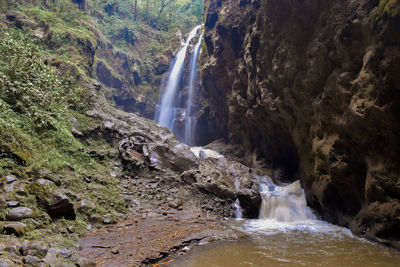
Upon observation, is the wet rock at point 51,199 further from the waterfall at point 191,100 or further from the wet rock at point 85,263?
the waterfall at point 191,100

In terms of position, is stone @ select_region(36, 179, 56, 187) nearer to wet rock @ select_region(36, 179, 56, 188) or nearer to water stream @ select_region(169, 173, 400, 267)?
wet rock @ select_region(36, 179, 56, 188)

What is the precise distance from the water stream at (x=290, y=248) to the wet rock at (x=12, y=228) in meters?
2.95

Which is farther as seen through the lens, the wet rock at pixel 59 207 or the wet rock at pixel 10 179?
the wet rock at pixel 59 207

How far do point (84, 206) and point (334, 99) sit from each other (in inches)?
353

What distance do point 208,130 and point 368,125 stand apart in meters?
18.2

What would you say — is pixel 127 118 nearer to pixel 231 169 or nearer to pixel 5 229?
pixel 231 169

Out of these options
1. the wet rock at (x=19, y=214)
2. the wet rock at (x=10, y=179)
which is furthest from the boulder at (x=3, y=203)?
the wet rock at (x=10, y=179)

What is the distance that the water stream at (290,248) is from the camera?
5.75 meters

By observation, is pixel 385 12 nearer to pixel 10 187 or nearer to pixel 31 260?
pixel 31 260

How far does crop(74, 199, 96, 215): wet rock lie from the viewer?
23.4ft

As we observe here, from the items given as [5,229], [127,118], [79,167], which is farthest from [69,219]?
[127,118]

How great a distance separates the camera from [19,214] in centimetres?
498

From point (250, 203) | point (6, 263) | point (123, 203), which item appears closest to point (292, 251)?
point (250, 203)

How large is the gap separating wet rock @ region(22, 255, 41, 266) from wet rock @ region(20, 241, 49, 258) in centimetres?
15
